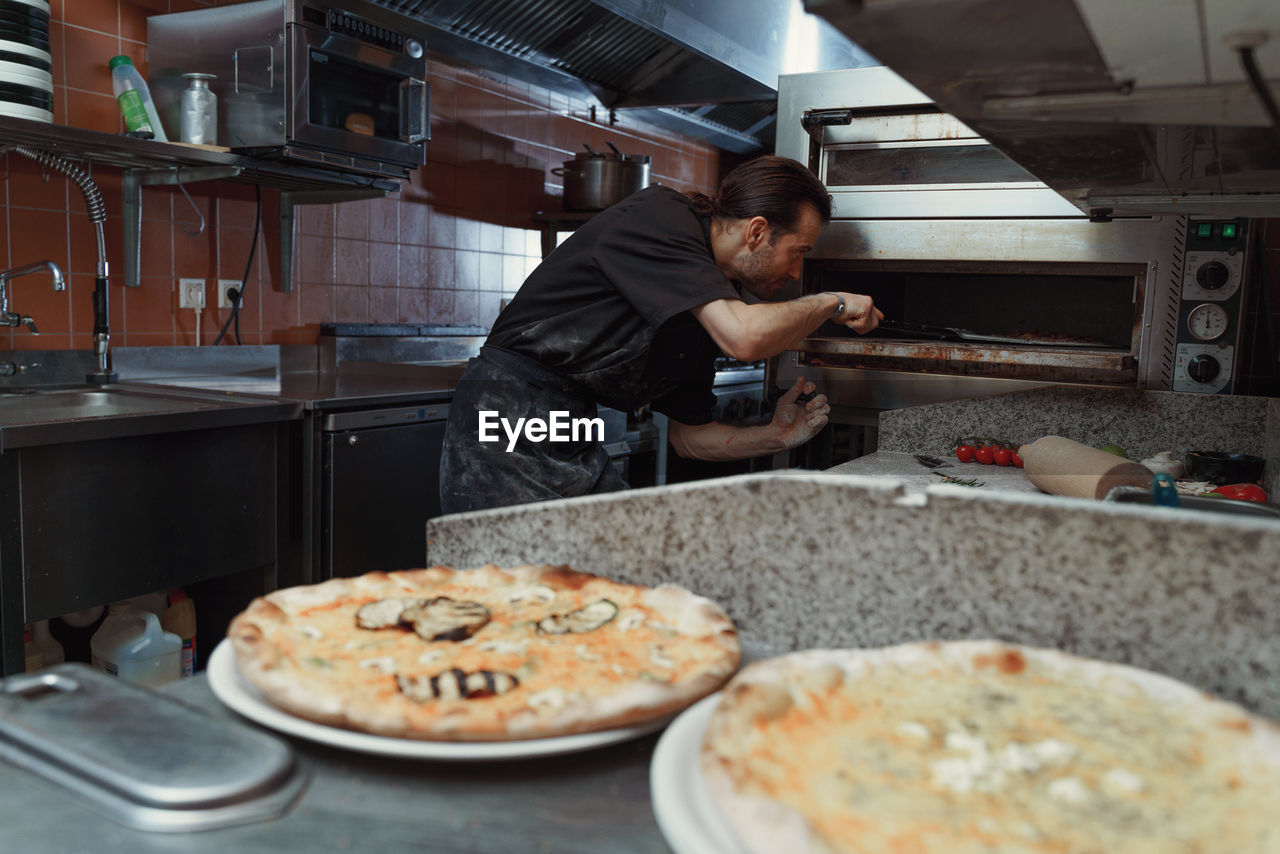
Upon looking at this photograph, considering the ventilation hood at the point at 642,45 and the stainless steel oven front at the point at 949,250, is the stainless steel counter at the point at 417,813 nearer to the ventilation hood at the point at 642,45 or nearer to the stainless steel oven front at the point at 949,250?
the stainless steel oven front at the point at 949,250

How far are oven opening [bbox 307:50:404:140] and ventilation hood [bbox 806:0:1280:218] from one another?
2284mm

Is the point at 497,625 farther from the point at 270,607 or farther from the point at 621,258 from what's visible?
the point at 621,258

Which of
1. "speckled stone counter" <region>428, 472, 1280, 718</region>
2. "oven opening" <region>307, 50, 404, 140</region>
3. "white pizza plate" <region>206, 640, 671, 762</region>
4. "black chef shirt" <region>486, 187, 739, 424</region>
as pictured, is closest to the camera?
"white pizza plate" <region>206, 640, 671, 762</region>

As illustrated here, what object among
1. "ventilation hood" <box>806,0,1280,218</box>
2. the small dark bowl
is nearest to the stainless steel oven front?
the small dark bowl

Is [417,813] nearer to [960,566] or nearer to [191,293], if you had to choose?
[960,566]

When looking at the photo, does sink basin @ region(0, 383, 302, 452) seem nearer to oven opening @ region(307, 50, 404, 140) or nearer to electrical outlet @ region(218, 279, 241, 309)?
electrical outlet @ region(218, 279, 241, 309)

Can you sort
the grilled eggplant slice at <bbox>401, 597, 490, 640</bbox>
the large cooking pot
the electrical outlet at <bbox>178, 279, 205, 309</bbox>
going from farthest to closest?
1. the large cooking pot
2. the electrical outlet at <bbox>178, 279, 205, 309</bbox>
3. the grilled eggplant slice at <bbox>401, 597, 490, 640</bbox>

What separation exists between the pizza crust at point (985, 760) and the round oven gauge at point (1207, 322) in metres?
2.07

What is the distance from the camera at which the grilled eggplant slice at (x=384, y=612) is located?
98 centimetres

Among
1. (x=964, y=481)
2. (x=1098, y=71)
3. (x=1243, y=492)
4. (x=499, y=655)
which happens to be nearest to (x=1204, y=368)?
(x=1243, y=492)

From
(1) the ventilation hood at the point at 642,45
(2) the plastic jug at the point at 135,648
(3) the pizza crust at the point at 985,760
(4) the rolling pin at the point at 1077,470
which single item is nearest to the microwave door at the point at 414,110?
(1) the ventilation hood at the point at 642,45

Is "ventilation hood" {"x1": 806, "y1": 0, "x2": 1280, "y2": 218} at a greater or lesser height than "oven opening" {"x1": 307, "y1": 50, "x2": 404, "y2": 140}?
lesser

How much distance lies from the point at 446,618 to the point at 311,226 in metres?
3.10

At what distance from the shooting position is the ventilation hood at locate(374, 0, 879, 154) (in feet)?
12.7
